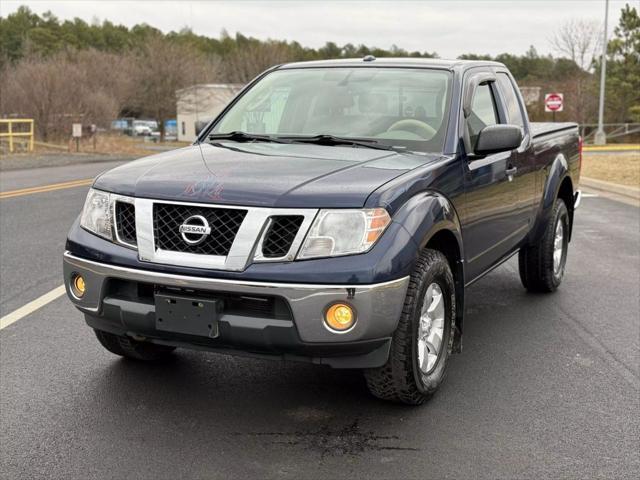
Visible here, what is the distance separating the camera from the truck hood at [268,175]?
362 centimetres

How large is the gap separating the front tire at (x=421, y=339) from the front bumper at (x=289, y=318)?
0.47 feet

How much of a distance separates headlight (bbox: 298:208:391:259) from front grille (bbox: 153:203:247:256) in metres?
0.34

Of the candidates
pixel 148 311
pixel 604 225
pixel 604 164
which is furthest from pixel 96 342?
pixel 604 164

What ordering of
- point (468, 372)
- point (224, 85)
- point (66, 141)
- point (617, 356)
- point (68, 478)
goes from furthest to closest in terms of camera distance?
point (224, 85) < point (66, 141) < point (617, 356) < point (468, 372) < point (68, 478)

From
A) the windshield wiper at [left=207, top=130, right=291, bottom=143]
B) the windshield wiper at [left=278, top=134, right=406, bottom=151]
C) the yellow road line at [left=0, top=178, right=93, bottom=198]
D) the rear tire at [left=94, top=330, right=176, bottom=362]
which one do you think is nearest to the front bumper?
the rear tire at [left=94, top=330, right=176, bottom=362]

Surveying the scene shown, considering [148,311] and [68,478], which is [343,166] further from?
[68,478]

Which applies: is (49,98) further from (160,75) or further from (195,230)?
(195,230)

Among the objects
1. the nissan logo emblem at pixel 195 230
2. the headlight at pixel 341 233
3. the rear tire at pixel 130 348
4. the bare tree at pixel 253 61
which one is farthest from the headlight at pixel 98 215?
the bare tree at pixel 253 61

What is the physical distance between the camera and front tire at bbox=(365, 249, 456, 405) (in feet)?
12.6

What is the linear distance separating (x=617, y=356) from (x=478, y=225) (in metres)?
1.28

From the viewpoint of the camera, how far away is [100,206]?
4051mm

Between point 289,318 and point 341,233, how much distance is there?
0.45 m

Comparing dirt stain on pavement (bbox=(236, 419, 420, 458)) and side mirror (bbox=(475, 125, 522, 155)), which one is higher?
side mirror (bbox=(475, 125, 522, 155))

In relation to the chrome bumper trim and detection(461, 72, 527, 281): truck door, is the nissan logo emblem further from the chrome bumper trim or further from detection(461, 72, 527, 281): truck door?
detection(461, 72, 527, 281): truck door
